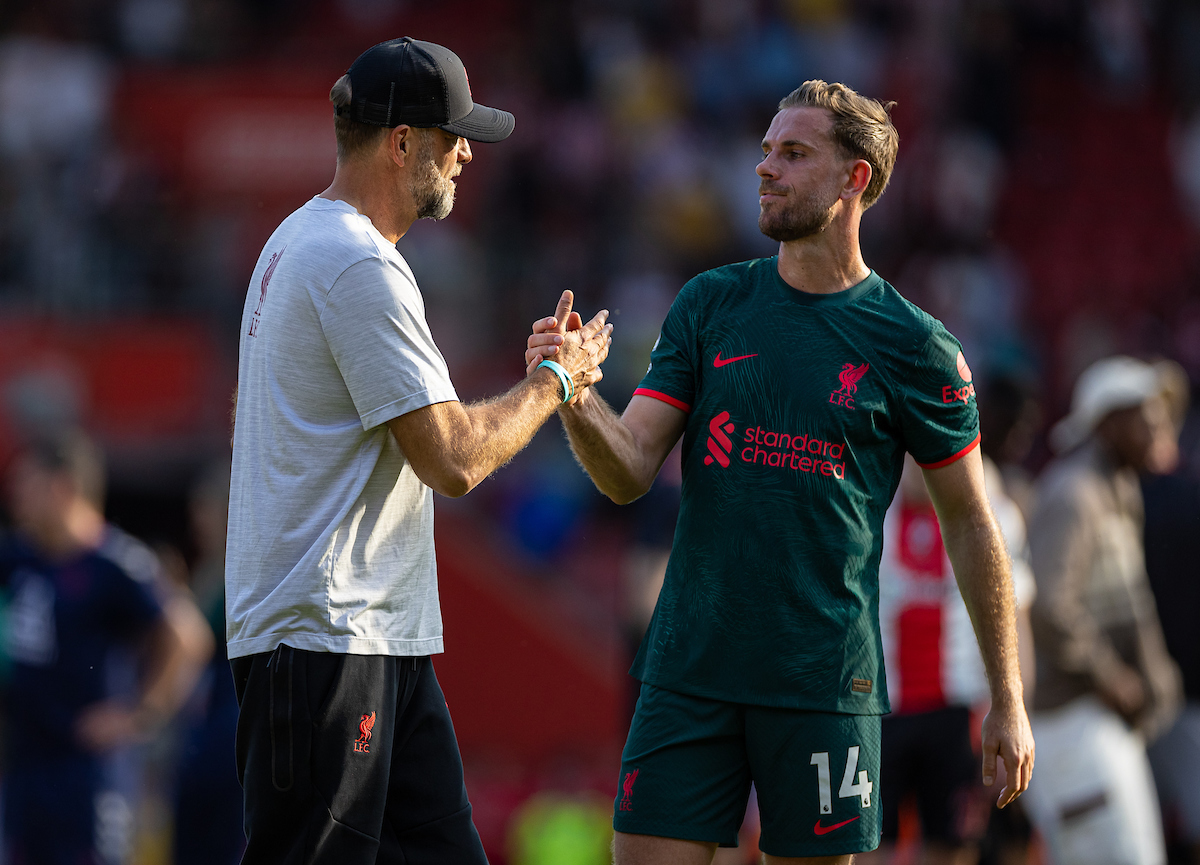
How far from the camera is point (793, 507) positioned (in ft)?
13.4

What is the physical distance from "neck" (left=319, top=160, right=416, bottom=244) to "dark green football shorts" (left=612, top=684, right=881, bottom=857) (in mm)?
1529

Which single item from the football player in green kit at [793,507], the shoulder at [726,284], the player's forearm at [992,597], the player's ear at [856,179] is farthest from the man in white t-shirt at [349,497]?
the player's forearm at [992,597]

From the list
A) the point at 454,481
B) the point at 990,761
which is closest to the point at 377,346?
the point at 454,481

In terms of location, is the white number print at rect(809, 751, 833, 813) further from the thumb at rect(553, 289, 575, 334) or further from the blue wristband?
the thumb at rect(553, 289, 575, 334)

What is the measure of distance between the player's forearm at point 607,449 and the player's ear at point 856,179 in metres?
0.94

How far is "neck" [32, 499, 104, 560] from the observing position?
736 cm

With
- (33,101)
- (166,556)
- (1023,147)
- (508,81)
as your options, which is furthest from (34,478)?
(1023,147)

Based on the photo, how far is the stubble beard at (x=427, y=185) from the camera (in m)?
3.97

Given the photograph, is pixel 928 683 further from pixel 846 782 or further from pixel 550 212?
pixel 550 212

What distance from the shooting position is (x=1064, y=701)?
7.12 m

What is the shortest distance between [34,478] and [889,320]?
4.88 metres

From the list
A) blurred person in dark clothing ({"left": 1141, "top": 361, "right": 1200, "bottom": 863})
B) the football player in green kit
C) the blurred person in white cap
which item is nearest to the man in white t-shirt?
the football player in green kit

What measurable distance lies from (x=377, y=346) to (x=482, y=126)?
0.75 meters

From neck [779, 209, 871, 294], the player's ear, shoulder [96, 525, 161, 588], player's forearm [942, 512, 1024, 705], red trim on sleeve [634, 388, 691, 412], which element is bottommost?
player's forearm [942, 512, 1024, 705]
